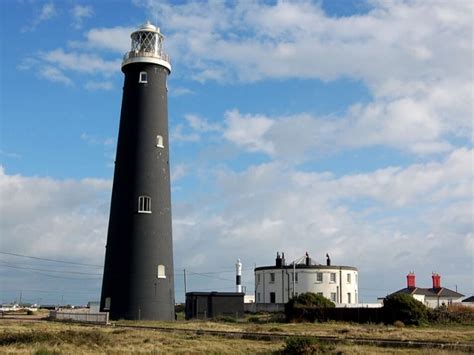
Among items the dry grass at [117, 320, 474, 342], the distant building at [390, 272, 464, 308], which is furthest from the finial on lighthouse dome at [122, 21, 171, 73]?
the distant building at [390, 272, 464, 308]

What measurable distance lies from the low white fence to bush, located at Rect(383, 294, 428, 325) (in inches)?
693

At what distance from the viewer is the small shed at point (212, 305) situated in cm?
4903

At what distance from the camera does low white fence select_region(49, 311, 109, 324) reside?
3756cm

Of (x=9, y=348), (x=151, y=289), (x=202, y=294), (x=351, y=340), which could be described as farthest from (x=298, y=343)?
(x=202, y=294)

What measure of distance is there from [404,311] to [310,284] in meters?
24.9

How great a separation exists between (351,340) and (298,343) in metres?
4.24

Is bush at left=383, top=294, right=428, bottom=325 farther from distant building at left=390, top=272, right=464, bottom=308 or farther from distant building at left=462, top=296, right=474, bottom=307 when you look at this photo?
distant building at left=390, top=272, right=464, bottom=308

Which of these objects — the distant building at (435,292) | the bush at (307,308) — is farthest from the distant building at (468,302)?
the bush at (307,308)

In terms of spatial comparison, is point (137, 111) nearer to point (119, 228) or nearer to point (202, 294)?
point (119, 228)

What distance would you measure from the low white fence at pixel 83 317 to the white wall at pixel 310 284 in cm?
2646

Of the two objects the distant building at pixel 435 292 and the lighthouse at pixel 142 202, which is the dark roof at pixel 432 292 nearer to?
the distant building at pixel 435 292

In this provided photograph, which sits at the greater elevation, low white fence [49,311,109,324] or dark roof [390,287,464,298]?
dark roof [390,287,464,298]

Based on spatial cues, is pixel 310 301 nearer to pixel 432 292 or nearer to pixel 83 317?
pixel 83 317

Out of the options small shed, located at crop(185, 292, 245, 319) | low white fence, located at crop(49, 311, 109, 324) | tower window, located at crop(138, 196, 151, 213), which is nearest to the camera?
low white fence, located at crop(49, 311, 109, 324)
